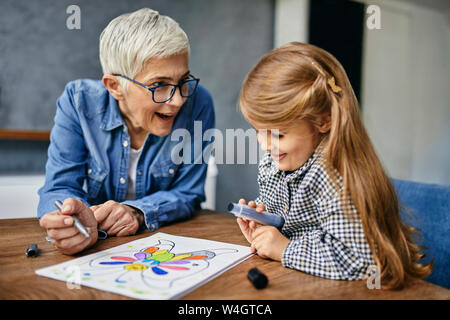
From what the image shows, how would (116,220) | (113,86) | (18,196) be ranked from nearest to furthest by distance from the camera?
(116,220) → (113,86) → (18,196)

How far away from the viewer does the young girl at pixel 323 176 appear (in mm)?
668

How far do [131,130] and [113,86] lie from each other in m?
0.17

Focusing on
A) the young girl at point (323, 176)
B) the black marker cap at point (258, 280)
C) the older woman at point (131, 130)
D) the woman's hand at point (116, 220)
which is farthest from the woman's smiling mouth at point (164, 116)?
the black marker cap at point (258, 280)

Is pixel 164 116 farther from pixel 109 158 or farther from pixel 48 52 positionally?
pixel 48 52

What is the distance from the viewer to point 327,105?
0.76 m

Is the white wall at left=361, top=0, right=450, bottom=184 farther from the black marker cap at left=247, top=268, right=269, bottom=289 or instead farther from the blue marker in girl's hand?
the black marker cap at left=247, top=268, right=269, bottom=289

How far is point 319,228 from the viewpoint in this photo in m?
0.77

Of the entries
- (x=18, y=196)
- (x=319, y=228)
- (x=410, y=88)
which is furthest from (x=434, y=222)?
(x=410, y=88)

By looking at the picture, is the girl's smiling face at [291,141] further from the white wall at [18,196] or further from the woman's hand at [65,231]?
the white wall at [18,196]

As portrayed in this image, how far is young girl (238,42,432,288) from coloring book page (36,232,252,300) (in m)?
0.11

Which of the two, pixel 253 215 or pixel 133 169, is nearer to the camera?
pixel 253 215

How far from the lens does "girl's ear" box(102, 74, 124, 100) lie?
46.4 inches

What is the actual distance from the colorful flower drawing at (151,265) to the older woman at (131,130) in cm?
20

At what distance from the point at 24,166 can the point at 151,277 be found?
147 centimetres
